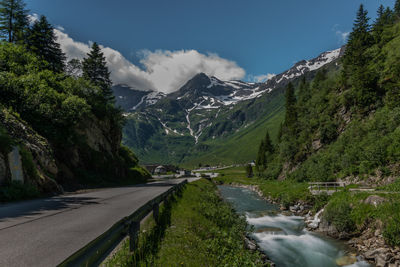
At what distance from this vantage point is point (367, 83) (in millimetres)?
36781

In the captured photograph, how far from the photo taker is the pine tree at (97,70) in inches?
1912

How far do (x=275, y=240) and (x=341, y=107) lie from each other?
38.2 meters

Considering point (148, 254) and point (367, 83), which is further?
point (367, 83)

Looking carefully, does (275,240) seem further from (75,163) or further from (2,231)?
(75,163)

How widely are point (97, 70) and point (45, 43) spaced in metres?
11.2

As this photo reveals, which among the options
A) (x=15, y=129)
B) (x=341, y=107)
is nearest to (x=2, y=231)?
(x=15, y=129)

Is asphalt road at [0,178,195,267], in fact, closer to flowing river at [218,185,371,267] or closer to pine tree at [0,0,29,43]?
flowing river at [218,185,371,267]

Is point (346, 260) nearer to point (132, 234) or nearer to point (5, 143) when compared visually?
point (132, 234)

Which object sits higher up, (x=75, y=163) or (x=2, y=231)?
(x=75, y=163)

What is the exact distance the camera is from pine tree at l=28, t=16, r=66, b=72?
3950 cm

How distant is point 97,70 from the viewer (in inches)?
1981

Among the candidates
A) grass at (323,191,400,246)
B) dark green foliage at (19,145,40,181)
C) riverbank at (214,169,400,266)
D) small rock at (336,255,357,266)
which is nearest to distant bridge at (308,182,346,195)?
riverbank at (214,169,400,266)

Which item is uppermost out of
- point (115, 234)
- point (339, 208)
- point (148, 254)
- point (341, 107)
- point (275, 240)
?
point (341, 107)

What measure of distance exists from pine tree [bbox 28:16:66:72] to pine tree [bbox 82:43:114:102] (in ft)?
20.8
